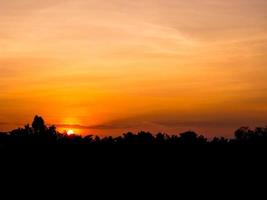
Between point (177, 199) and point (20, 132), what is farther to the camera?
point (20, 132)

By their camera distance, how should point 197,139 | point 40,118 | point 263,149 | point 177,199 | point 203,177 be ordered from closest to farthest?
point 177,199
point 203,177
point 263,149
point 197,139
point 40,118

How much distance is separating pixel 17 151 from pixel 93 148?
170 inches

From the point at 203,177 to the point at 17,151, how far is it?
9599 millimetres

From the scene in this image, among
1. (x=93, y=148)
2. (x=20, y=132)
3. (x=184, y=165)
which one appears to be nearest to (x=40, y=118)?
(x=20, y=132)

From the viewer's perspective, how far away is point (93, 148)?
31844 millimetres

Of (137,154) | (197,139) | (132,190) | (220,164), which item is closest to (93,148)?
(137,154)

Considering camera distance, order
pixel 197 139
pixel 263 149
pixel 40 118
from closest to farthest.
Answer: pixel 263 149, pixel 197 139, pixel 40 118

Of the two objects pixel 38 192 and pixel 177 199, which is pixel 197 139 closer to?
pixel 177 199

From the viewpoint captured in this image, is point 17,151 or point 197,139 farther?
point 197,139

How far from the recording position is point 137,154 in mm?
31766

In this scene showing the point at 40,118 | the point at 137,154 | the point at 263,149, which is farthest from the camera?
the point at 40,118

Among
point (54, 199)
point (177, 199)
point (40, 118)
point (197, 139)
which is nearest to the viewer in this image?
point (54, 199)

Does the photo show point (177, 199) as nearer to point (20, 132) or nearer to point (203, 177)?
point (203, 177)

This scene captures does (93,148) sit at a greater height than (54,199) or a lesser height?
greater
